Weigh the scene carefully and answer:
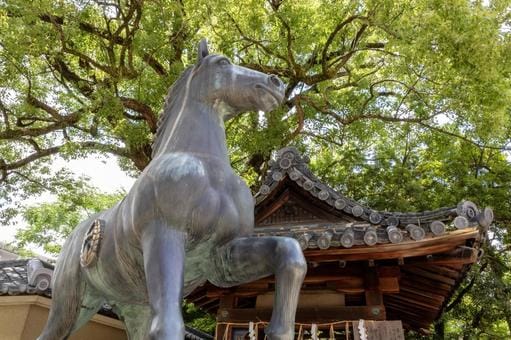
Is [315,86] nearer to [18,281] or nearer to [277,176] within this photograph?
[277,176]

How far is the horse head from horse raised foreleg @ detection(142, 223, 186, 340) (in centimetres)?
83

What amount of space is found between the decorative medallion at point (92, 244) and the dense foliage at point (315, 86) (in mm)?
5963

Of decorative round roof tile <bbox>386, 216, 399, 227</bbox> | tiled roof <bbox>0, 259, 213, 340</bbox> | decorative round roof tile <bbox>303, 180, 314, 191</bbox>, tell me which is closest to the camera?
decorative round roof tile <bbox>386, 216, 399, 227</bbox>

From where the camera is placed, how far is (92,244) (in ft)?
8.51

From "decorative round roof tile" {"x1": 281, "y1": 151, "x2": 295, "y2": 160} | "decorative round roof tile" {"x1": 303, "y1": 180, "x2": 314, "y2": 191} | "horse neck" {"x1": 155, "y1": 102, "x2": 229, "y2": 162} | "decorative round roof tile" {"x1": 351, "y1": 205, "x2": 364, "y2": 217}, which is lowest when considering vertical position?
"horse neck" {"x1": 155, "y1": 102, "x2": 229, "y2": 162}

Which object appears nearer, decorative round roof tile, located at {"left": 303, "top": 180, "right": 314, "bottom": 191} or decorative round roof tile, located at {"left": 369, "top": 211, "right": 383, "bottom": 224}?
decorative round roof tile, located at {"left": 369, "top": 211, "right": 383, "bottom": 224}

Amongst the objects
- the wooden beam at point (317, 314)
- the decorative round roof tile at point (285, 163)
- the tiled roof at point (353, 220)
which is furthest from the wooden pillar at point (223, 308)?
the decorative round roof tile at point (285, 163)

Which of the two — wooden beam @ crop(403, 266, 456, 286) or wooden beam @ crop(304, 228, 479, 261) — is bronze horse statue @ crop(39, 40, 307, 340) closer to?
wooden beam @ crop(304, 228, 479, 261)

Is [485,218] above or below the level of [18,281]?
above

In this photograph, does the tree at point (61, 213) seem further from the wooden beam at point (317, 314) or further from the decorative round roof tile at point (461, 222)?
the decorative round roof tile at point (461, 222)

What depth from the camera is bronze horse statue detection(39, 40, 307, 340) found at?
6.90 feet

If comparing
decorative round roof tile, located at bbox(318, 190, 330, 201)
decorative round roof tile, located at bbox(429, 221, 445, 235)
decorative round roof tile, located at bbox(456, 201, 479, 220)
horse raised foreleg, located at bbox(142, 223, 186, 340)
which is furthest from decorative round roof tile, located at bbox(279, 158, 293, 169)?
horse raised foreleg, located at bbox(142, 223, 186, 340)

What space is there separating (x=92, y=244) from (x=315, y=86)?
28.9 ft

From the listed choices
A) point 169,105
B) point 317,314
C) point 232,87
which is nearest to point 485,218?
point 317,314
